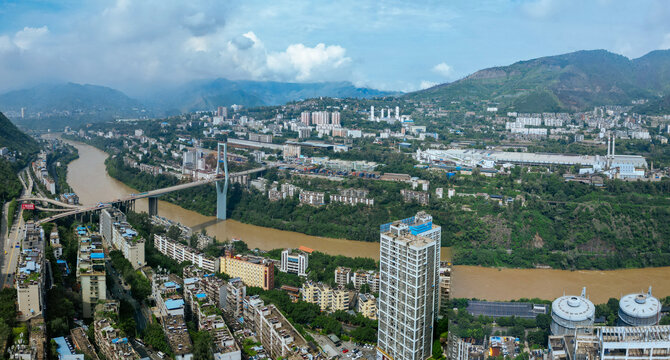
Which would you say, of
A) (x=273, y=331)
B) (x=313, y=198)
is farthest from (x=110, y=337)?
(x=313, y=198)

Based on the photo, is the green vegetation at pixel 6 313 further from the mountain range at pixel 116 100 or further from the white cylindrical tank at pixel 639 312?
the mountain range at pixel 116 100

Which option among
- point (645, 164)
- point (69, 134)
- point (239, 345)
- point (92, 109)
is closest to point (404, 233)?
point (239, 345)

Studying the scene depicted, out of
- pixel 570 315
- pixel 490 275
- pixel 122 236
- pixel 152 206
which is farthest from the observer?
pixel 152 206

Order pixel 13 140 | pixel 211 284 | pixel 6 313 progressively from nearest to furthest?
pixel 6 313 → pixel 211 284 → pixel 13 140

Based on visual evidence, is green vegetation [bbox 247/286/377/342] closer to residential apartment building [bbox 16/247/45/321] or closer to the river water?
the river water

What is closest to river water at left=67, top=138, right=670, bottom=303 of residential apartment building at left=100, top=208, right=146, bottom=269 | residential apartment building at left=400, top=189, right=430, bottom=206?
residential apartment building at left=400, top=189, right=430, bottom=206

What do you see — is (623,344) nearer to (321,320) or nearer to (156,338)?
(321,320)

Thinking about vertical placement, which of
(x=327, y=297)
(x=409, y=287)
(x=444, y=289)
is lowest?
(x=327, y=297)
